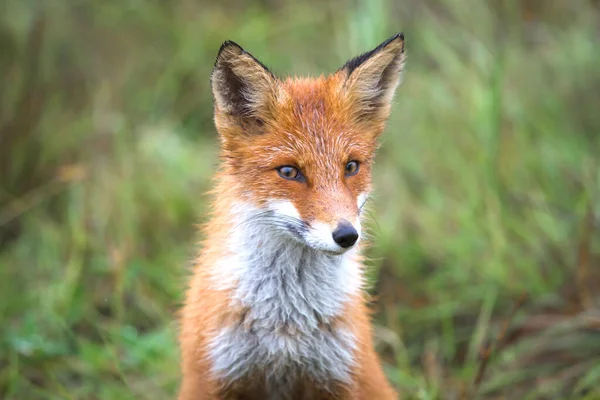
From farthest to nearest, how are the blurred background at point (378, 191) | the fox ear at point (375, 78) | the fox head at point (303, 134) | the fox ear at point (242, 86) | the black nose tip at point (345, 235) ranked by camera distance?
the blurred background at point (378, 191), the fox ear at point (375, 78), the fox ear at point (242, 86), the fox head at point (303, 134), the black nose tip at point (345, 235)

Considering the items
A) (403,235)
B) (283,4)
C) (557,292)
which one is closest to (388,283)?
Answer: (403,235)

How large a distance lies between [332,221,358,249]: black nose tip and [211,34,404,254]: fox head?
65 millimetres

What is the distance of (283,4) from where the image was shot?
10.5 meters

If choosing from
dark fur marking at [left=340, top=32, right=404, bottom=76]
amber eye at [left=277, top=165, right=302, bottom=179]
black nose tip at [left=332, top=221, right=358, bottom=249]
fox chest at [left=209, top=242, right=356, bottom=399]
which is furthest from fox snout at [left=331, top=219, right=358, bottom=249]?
dark fur marking at [left=340, top=32, right=404, bottom=76]

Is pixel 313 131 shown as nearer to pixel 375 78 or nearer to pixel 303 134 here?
pixel 303 134

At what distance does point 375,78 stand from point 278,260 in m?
1.10

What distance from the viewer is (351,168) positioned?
3916mm

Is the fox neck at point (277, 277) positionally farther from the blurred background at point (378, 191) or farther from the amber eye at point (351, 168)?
the blurred background at point (378, 191)

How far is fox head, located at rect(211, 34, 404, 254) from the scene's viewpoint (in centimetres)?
371

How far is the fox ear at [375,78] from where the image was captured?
13.2ft

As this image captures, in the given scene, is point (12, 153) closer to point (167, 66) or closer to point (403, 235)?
point (167, 66)

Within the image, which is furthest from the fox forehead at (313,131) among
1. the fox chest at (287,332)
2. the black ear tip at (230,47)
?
the fox chest at (287,332)

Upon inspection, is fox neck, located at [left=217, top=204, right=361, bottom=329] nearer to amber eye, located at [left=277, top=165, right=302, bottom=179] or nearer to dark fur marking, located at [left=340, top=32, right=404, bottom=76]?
amber eye, located at [left=277, top=165, right=302, bottom=179]

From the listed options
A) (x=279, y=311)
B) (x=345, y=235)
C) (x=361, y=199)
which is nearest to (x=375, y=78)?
(x=361, y=199)
